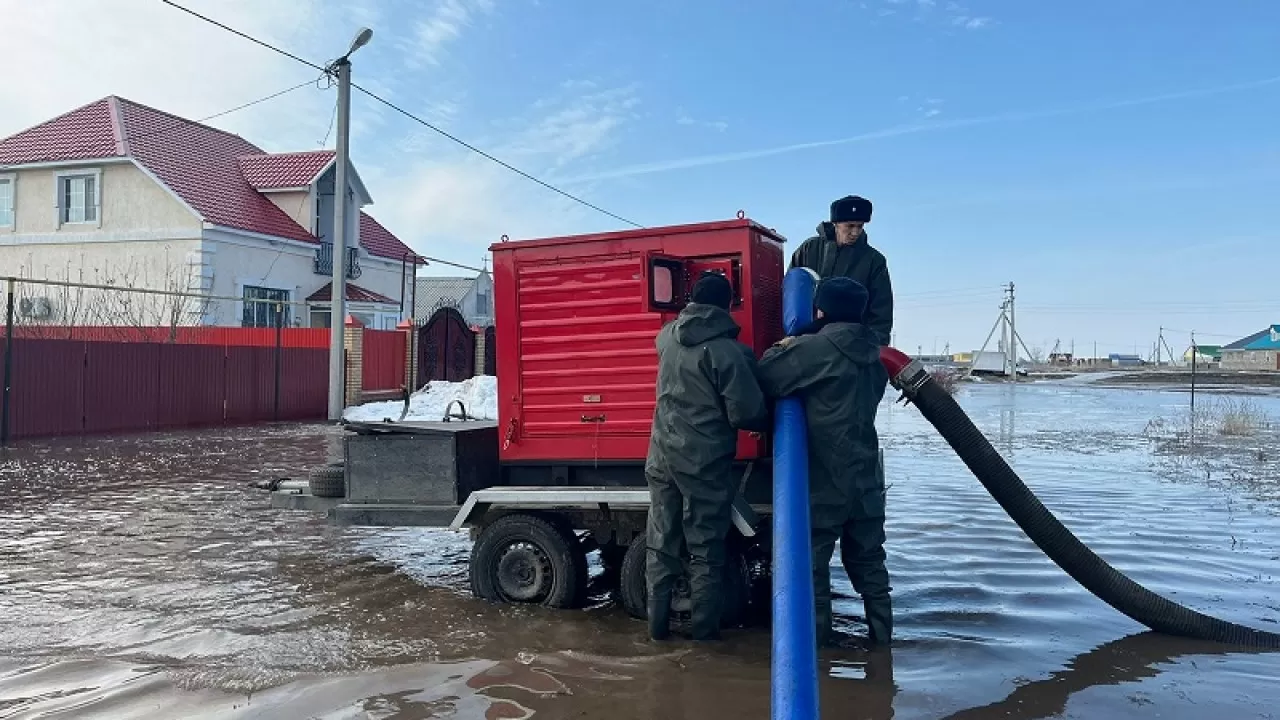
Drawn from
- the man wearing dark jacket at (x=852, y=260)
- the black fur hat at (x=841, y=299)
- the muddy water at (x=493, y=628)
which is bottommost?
the muddy water at (x=493, y=628)

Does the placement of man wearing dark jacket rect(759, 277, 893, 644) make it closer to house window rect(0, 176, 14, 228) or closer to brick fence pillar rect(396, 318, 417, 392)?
brick fence pillar rect(396, 318, 417, 392)

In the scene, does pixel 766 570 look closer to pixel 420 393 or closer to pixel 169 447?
pixel 169 447

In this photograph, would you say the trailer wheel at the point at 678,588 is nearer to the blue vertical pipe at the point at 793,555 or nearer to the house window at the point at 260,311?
the blue vertical pipe at the point at 793,555

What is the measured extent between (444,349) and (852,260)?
1973 cm

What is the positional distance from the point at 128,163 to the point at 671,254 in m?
24.2

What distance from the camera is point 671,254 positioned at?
5.66 meters

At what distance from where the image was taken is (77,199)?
2559 centimetres

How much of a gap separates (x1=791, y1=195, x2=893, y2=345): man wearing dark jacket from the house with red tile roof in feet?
68.8

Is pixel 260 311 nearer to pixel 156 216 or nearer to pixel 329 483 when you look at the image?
pixel 156 216

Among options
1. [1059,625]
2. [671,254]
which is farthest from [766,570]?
[671,254]

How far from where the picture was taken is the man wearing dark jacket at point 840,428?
4828mm

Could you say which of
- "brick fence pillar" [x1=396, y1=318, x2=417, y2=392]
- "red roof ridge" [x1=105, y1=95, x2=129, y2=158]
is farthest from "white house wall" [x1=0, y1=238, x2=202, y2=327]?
"brick fence pillar" [x1=396, y1=318, x2=417, y2=392]

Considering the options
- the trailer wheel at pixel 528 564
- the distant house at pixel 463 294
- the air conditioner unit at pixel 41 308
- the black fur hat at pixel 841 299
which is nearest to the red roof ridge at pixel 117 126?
the air conditioner unit at pixel 41 308

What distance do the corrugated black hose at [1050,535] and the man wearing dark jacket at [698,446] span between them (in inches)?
41.8
